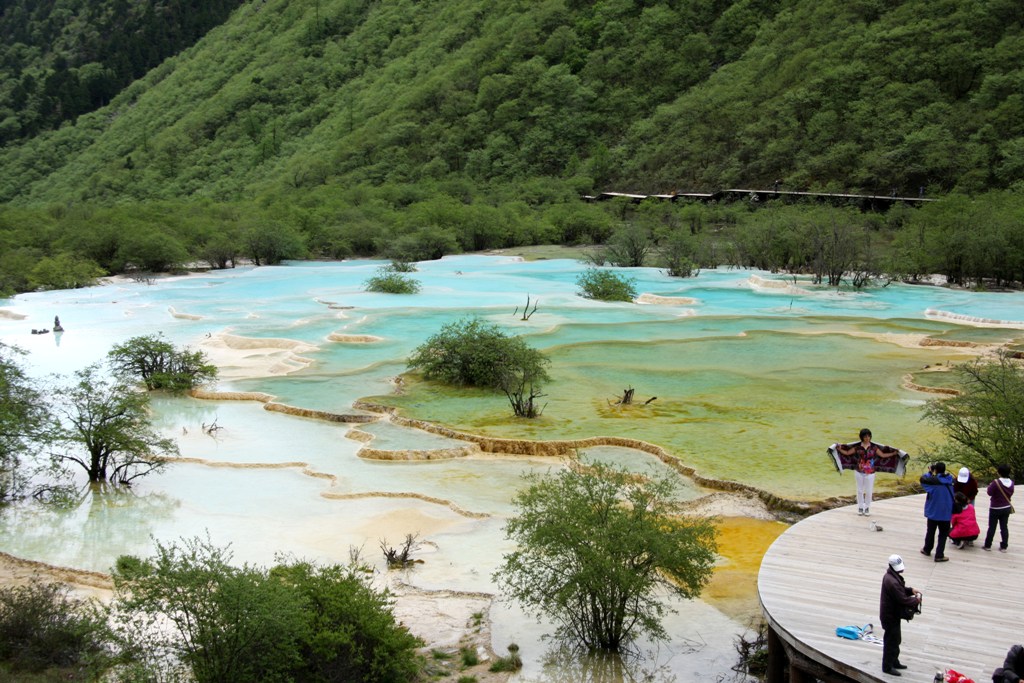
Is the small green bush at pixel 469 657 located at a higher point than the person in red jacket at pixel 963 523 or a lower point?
lower

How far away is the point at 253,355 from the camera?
2284 cm

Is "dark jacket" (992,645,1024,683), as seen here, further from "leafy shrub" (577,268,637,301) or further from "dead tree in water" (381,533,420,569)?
"leafy shrub" (577,268,637,301)

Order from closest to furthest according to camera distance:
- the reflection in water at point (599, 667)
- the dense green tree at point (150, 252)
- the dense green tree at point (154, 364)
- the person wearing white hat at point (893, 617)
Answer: the person wearing white hat at point (893, 617), the reflection in water at point (599, 667), the dense green tree at point (154, 364), the dense green tree at point (150, 252)

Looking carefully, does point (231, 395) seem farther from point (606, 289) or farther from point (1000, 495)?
point (606, 289)

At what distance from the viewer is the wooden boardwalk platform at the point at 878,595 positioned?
6.65m

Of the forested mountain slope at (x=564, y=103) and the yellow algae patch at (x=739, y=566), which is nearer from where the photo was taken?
the yellow algae patch at (x=739, y=566)

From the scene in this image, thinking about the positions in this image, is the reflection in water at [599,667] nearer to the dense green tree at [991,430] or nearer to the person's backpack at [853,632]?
the person's backpack at [853,632]

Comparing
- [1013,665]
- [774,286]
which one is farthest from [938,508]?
[774,286]

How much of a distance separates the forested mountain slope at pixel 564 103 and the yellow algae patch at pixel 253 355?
3793 centimetres

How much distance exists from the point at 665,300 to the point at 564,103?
44.2 meters

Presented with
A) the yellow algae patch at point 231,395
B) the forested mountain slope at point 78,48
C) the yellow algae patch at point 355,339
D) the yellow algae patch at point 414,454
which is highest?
the forested mountain slope at point 78,48

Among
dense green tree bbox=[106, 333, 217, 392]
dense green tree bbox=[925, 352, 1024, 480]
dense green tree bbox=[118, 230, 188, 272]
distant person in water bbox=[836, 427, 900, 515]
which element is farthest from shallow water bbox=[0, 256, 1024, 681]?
dense green tree bbox=[118, 230, 188, 272]

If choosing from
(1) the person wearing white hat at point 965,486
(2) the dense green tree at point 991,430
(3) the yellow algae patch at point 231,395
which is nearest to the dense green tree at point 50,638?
(1) the person wearing white hat at point 965,486

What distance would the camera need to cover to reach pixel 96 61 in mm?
116812
